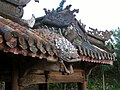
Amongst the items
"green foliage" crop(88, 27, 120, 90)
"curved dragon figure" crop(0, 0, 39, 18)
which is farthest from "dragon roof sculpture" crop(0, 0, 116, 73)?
"green foliage" crop(88, 27, 120, 90)

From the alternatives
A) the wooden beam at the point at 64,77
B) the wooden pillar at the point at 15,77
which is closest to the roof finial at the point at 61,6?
the wooden beam at the point at 64,77

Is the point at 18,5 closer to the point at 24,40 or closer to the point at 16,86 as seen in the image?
the point at 16,86

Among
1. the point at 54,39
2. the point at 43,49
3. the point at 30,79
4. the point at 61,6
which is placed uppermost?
the point at 61,6

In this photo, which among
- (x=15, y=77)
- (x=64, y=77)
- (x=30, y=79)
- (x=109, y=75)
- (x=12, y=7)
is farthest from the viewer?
(x=109, y=75)

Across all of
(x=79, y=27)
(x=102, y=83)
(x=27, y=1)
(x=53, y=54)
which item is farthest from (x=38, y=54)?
(x=102, y=83)

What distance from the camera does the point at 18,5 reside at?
477 cm

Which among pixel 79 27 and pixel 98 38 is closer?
pixel 79 27

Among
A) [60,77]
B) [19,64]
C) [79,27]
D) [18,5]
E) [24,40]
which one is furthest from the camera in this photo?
[79,27]

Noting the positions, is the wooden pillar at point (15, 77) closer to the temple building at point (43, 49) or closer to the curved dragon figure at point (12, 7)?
the temple building at point (43, 49)

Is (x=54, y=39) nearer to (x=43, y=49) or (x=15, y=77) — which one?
(x=15, y=77)

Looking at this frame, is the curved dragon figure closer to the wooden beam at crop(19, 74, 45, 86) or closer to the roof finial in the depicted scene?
the wooden beam at crop(19, 74, 45, 86)

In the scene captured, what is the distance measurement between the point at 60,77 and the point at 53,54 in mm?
2781

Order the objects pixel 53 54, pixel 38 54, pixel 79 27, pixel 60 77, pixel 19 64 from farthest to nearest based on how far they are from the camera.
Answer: pixel 79 27, pixel 60 77, pixel 19 64, pixel 53 54, pixel 38 54

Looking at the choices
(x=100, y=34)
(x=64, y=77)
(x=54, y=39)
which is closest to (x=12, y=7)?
(x=54, y=39)
